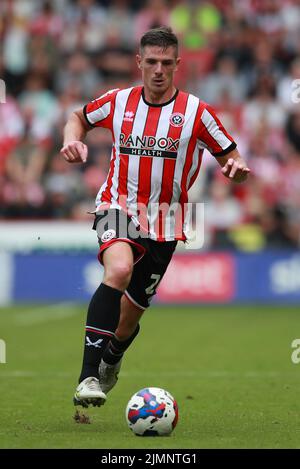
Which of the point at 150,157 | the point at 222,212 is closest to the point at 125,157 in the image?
the point at 150,157

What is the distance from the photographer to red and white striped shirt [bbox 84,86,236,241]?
7020 mm

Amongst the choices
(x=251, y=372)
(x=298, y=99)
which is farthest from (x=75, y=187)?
(x=251, y=372)

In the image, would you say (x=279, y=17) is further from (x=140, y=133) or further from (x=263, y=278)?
(x=140, y=133)

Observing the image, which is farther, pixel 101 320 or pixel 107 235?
pixel 107 235

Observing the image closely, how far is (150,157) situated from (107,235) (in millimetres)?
637

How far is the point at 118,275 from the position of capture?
6488 mm

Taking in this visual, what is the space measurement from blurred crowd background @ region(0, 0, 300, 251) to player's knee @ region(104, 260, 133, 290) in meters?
10.5

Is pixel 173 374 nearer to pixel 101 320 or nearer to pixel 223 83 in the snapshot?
pixel 101 320

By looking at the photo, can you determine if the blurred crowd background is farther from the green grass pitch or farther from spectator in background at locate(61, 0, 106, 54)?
the green grass pitch

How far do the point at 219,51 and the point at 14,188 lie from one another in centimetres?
522

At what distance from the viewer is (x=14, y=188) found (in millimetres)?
17125

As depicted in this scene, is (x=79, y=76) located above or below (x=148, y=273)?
above

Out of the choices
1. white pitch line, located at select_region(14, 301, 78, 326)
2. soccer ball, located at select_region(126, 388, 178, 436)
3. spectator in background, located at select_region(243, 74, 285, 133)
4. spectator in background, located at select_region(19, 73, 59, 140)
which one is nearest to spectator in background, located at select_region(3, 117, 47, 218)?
→ spectator in background, located at select_region(19, 73, 59, 140)

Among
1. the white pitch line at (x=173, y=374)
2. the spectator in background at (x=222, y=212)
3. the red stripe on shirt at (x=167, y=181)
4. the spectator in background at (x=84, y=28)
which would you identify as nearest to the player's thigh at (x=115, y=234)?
the red stripe on shirt at (x=167, y=181)
